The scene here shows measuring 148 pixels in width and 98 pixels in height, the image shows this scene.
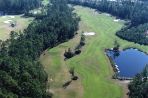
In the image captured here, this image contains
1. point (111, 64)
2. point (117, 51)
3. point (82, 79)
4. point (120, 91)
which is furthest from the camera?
point (117, 51)

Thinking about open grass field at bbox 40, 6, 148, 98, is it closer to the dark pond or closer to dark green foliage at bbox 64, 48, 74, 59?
dark green foliage at bbox 64, 48, 74, 59

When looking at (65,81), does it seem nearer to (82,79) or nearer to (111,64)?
(82,79)

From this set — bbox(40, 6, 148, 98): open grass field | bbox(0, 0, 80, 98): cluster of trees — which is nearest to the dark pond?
bbox(40, 6, 148, 98): open grass field

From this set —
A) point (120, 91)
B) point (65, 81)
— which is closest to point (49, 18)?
point (65, 81)

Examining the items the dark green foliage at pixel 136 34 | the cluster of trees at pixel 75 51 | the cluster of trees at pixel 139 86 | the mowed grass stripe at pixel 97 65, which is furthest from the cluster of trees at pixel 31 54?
the cluster of trees at pixel 139 86

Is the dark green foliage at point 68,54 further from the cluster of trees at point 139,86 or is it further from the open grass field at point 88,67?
the cluster of trees at point 139,86

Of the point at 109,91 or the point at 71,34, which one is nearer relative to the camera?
the point at 109,91

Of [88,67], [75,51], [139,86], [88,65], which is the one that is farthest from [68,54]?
[139,86]
